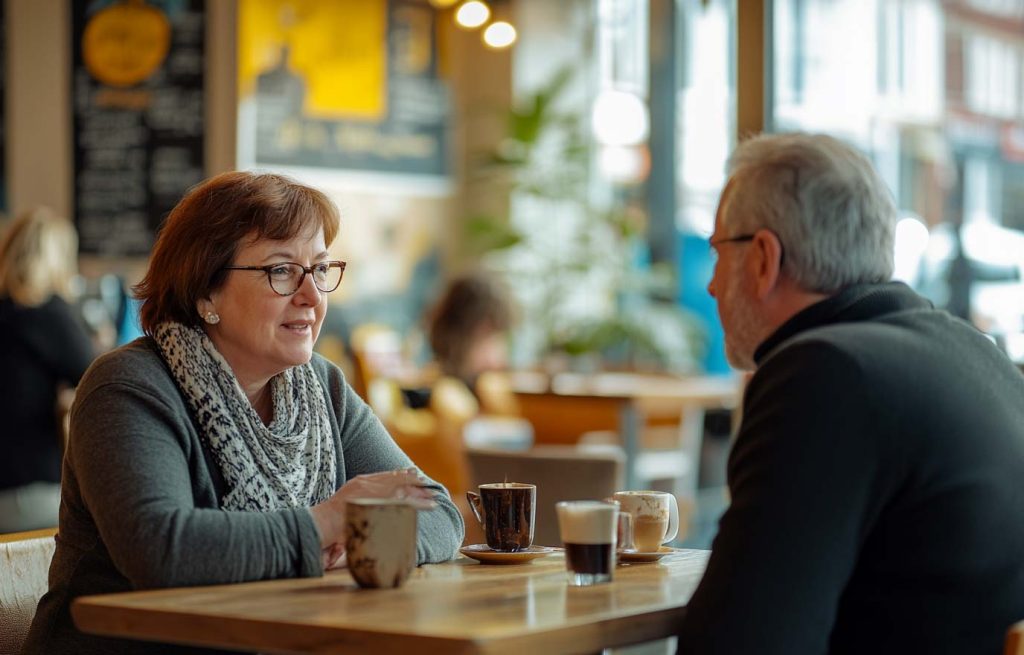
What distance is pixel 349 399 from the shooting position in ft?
8.16

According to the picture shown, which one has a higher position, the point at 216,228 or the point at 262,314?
the point at 216,228

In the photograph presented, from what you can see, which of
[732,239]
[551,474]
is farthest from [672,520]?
[551,474]

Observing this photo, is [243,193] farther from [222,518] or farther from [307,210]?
[222,518]

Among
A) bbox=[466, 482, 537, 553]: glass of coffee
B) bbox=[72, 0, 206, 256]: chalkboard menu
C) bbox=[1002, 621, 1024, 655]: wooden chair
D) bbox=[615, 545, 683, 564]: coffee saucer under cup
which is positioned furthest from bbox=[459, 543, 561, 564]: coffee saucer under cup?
bbox=[72, 0, 206, 256]: chalkboard menu

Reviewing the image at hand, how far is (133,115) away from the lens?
834 centimetres

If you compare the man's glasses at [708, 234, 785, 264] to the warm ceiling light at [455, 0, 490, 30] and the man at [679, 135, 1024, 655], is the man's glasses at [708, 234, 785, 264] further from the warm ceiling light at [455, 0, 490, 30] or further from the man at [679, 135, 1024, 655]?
the warm ceiling light at [455, 0, 490, 30]

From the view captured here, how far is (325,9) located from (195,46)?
3.02 feet

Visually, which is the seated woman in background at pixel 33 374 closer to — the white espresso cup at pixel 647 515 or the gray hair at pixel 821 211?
the white espresso cup at pixel 647 515

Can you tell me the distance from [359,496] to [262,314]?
431 millimetres

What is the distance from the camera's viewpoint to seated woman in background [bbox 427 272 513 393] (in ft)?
19.8

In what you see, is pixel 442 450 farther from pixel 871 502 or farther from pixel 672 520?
pixel 871 502

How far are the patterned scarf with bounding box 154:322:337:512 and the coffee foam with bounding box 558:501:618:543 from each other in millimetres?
535

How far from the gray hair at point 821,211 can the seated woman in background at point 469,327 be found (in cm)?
412

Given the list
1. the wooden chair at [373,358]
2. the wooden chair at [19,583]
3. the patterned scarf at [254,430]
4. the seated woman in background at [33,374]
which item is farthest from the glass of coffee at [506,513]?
the wooden chair at [373,358]
